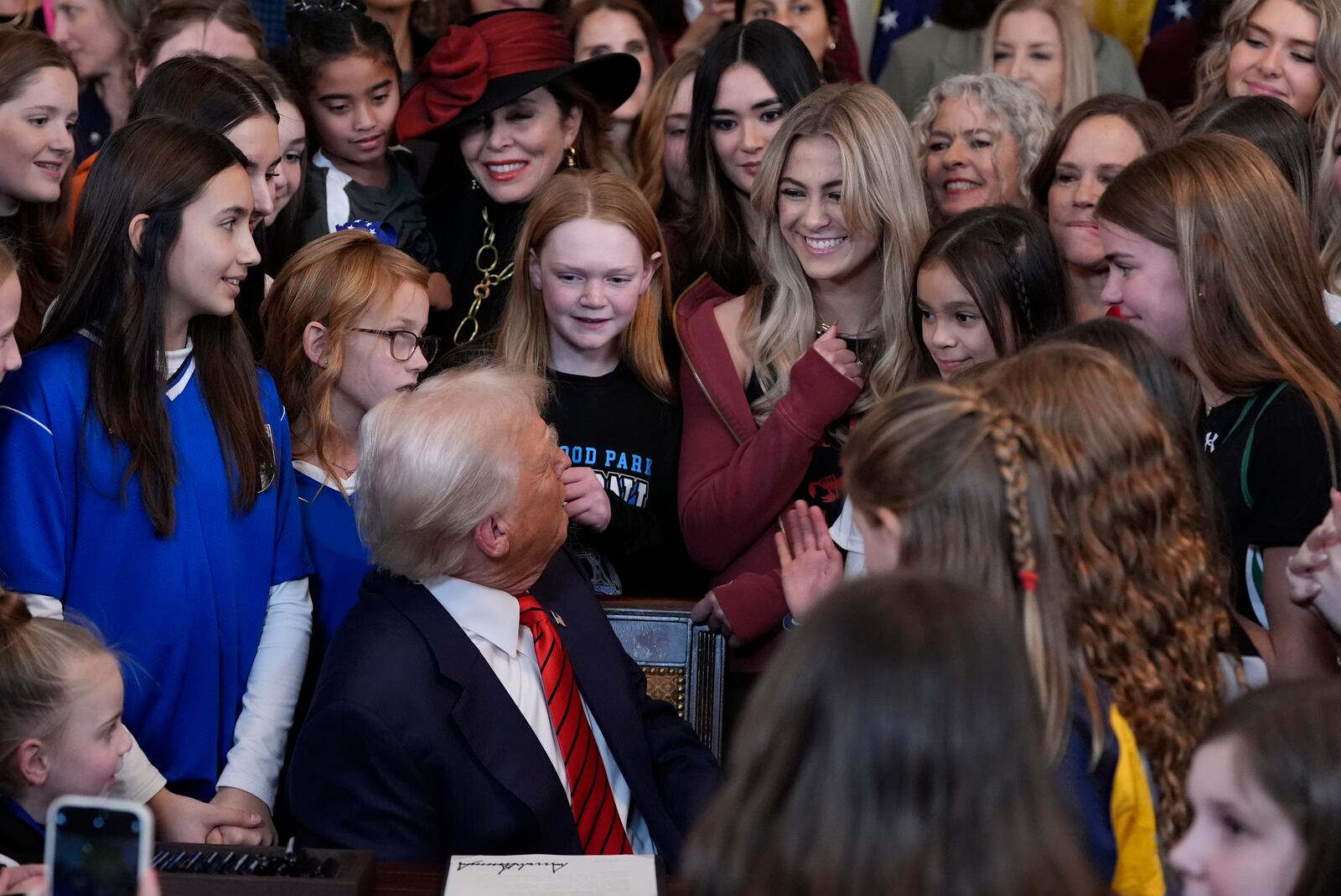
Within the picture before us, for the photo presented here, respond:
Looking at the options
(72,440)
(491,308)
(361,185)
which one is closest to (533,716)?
(72,440)

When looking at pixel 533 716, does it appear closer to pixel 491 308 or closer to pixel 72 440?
pixel 72 440

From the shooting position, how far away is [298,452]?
3.31 metres

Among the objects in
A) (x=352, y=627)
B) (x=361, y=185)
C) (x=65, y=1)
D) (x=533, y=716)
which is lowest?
(x=533, y=716)

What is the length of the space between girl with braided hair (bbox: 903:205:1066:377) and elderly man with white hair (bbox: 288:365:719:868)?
3.26ft

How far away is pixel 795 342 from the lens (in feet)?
11.7

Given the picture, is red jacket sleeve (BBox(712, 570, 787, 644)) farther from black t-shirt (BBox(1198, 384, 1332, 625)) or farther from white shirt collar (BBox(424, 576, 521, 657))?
black t-shirt (BBox(1198, 384, 1332, 625))

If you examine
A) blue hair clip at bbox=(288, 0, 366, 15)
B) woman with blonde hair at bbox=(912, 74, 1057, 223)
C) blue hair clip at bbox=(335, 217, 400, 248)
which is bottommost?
blue hair clip at bbox=(335, 217, 400, 248)

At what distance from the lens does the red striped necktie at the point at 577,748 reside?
260 centimetres

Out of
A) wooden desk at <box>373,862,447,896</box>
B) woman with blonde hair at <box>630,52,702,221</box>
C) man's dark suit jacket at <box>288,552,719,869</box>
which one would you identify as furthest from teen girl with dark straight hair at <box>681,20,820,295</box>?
wooden desk at <box>373,862,447,896</box>

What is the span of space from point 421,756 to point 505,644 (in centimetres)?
26

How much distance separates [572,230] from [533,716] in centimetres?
139

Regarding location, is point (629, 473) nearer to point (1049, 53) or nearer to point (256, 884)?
point (256, 884)

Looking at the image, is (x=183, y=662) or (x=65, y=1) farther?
(x=65, y=1)

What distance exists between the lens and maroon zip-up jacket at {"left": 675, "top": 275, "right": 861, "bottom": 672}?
3252 mm
